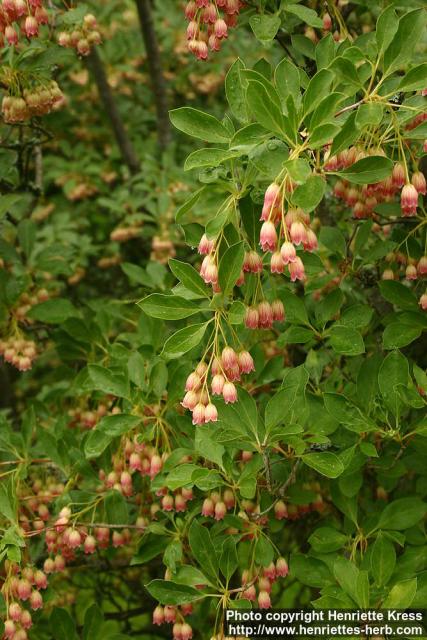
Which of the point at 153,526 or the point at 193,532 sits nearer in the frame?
the point at 193,532

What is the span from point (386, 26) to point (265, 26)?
38cm

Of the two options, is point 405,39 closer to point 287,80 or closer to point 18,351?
point 287,80

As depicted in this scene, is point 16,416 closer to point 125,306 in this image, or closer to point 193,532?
point 125,306

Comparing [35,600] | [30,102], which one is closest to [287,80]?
[30,102]

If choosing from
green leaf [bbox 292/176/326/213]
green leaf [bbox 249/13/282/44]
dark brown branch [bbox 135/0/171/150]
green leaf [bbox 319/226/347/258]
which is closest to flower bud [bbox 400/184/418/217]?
green leaf [bbox 292/176/326/213]

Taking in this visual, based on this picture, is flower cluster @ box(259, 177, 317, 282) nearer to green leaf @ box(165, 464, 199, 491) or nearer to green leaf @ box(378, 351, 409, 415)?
green leaf @ box(378, 351, 409, 415)

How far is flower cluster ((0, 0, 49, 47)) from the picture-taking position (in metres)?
2.42

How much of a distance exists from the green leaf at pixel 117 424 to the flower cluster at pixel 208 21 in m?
1.05

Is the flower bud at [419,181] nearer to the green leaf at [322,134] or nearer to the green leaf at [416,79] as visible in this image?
the green leaf at [416,79]

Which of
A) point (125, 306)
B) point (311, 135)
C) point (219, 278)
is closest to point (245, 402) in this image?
point (219, 278)

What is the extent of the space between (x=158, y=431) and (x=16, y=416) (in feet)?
7.16

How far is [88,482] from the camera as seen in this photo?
2.75 metres

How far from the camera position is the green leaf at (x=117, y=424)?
2404 millimetres

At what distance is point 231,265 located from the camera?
1.91 metres
